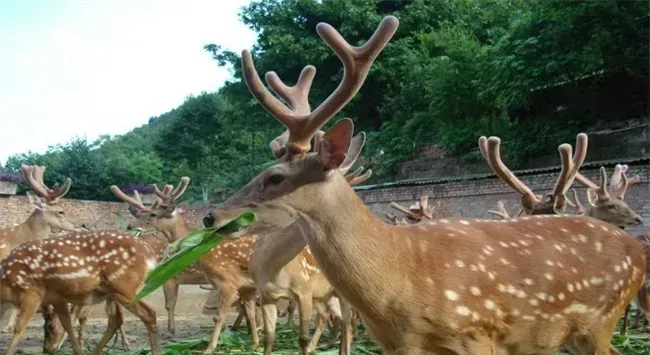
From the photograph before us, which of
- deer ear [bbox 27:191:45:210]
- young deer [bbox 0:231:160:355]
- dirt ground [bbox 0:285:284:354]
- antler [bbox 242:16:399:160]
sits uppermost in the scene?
antler [bbox 242:16:399:160]

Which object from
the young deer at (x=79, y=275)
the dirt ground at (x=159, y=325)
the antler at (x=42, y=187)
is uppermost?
the antler at (x=42, y=187)

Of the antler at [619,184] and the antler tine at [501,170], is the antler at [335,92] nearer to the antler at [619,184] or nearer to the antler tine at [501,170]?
the antler tine at [501,170]

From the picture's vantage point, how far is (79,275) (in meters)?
6.52

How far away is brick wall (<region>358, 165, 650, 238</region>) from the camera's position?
504 inches

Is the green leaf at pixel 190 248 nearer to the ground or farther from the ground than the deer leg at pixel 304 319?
farther from the ground

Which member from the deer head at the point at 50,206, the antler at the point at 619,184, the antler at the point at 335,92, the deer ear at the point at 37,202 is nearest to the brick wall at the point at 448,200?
the deer head at the point at 50,206

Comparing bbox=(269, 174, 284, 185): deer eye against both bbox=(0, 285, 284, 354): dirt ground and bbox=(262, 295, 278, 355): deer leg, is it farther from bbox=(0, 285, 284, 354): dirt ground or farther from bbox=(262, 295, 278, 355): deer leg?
bbox=(0, 285, 284, 354): dirt ground

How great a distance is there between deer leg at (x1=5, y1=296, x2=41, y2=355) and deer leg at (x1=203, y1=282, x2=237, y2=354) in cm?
166

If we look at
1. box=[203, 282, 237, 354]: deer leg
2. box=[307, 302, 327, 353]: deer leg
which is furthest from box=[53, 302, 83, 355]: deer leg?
box=[307, 302, 327, 353]: deer leg

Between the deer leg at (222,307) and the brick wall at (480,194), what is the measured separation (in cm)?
743

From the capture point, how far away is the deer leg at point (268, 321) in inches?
241

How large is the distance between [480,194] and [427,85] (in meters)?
7.01

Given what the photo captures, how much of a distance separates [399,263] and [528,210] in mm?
3007

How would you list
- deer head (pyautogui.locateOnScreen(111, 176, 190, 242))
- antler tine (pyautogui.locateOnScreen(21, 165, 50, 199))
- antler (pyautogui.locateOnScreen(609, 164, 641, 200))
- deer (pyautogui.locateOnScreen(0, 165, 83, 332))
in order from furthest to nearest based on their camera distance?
antler tine (pyautogui.locateOnScreen(21, 165, 50, 199)) < deer (pyautogui.locateOnScreen(0, 165, 83, 332)) < deer head (pyautogui.locateOnScreen(111, 176, 190, 242)) < antler (pyautogui.locateOnScreen(609, 164, 641, 200))
